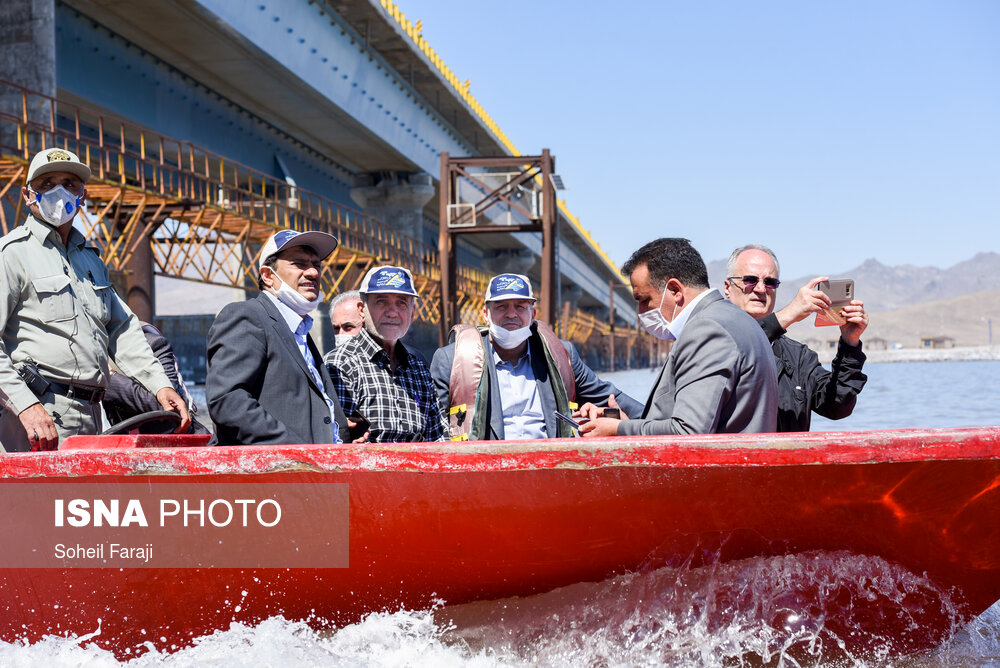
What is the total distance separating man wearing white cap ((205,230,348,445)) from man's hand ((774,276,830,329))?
2.19 meters

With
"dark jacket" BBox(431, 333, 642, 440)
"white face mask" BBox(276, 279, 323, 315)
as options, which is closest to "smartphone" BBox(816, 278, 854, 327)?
"dark jacket" BBox(431, 333, 642, 440)

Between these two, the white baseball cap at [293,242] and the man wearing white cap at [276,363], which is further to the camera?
the white baseball cap at [293,242]

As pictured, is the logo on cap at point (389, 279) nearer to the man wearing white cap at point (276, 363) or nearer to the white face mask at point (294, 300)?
the man wearing white cap at point (276, 363)

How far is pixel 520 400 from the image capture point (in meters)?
4.92

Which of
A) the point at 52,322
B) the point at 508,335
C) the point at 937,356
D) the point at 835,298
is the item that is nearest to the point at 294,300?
the point at 52,322

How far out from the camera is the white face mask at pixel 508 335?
4.87 metres

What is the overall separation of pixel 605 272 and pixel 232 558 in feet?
239

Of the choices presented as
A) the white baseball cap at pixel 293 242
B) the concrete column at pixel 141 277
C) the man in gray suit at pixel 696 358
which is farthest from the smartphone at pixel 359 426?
the concrete column at pixel 141 277

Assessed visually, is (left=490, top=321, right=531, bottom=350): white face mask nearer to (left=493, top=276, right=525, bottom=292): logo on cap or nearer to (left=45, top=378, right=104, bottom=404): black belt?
(left=493, top=276, right=525, bottom=292): logo on cap

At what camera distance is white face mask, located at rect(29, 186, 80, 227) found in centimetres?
402

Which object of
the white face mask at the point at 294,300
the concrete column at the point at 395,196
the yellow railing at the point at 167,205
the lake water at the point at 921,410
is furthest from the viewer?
the concrete column at the point at 395,196

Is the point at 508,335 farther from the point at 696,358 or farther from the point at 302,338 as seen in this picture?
the point at 696,358

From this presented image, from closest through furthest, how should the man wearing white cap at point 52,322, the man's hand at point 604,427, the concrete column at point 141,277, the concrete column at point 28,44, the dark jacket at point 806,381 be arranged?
Answer: the man's hand at point 604,427, the man wearing white cap at point 52,322, the dark jacket at point 806,381, the concrete column at point 28,44, the concrete column at point 141,277

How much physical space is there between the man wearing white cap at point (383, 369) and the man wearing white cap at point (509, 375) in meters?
0.27
